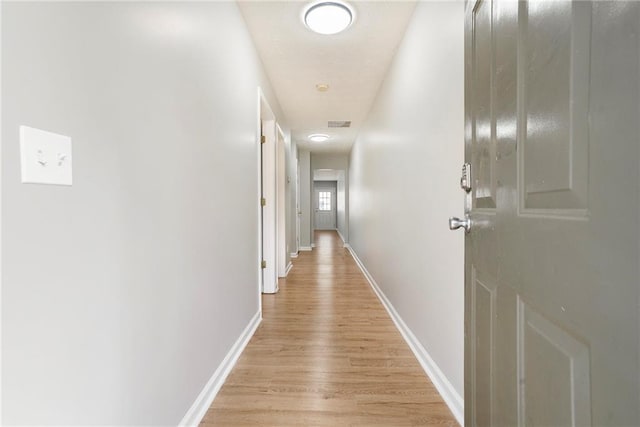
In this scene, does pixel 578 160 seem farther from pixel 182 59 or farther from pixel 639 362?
pixel 182 59

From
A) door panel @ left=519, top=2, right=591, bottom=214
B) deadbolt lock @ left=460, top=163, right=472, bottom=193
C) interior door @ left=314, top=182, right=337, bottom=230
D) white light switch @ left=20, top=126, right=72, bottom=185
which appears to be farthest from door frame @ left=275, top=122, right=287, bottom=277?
interior door @ left=314, top=182, right=337, bottom=230

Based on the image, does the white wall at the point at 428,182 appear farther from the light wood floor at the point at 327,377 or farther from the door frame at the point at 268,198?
the door frame at the point at 268,198

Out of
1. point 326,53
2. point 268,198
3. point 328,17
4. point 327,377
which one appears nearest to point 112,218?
point 327,377

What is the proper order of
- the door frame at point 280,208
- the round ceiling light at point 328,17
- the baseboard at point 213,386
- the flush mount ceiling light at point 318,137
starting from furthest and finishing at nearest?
1. the flush mount ceiling light at point 318,137
2. the door frame at point 280,208
3. the round ceiling light at point 328,17
4. the baseboard at point 213,386

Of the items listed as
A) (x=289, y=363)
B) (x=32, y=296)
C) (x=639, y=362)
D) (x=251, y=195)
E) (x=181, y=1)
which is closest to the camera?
(x=639, y=362)

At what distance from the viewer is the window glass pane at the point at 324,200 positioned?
1395cm

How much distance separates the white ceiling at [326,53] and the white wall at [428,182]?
0.17m

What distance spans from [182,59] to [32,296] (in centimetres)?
106

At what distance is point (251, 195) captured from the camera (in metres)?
2.47

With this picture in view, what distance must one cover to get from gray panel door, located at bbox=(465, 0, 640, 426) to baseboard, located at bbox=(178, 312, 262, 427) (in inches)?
47.3

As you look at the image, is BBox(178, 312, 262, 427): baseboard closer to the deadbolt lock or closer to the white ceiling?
the deadbolt lock

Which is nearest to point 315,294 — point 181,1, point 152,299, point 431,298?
point 431,298

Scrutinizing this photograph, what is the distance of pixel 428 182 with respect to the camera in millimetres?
1820

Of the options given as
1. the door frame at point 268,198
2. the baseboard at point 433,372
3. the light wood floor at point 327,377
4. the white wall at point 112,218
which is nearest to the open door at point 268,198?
the door frame at point 268,198
